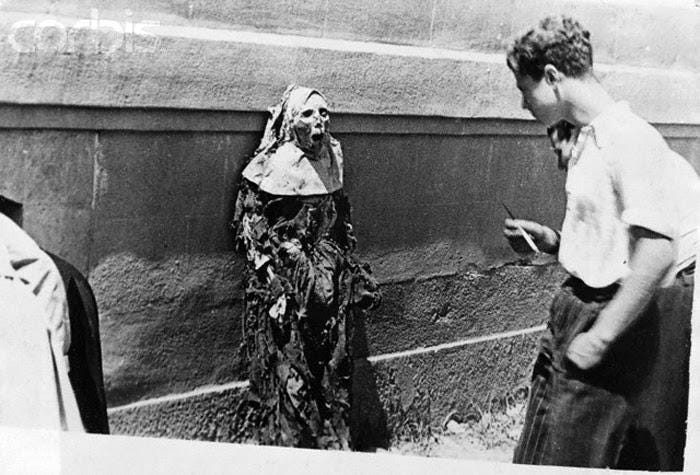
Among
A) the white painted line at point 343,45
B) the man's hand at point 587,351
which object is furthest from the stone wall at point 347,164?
the man's hand at point 587,351

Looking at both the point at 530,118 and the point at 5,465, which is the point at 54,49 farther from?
the point at 530,118

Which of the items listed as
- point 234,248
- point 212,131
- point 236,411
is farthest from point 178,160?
point 236,411

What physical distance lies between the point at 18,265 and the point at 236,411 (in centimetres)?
128

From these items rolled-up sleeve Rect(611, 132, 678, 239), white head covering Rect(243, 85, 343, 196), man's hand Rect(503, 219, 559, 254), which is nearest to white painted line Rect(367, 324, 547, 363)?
man's hand Rect(503, 219, 559, 254)

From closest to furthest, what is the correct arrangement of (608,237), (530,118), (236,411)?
(608,237) → (236,411) → (530,118)

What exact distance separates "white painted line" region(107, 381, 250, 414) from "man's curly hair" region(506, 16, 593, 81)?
186 cm

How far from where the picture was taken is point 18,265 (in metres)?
3.86

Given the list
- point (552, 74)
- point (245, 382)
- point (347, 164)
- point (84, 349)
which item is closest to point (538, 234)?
point (552, 74)

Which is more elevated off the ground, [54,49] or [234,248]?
[54,49]

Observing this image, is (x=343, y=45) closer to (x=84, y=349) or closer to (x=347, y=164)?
(x=347, y=164)

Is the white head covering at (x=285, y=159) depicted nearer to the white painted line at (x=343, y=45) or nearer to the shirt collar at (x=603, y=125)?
the white painted line at (x=343, y=45)

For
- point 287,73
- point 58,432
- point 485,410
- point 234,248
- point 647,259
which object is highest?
point 287,73

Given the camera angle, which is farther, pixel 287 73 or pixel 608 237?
pixel 287 73

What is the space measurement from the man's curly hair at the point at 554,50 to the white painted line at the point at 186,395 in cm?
186
